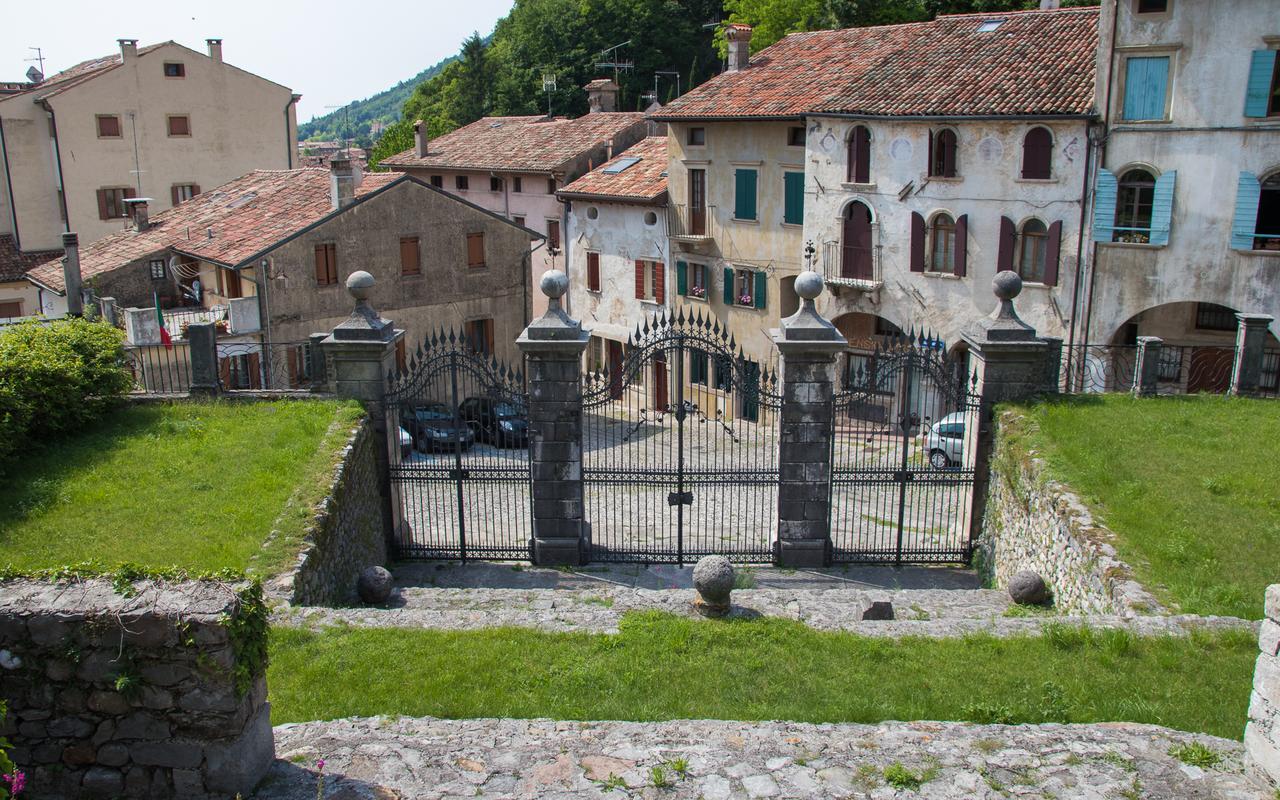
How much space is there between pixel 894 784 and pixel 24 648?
19.2 feet

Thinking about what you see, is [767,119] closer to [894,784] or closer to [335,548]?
[335,548]

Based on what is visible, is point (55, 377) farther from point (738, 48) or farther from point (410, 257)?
point (738, 48)

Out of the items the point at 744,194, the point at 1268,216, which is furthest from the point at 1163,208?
the point at 744,194

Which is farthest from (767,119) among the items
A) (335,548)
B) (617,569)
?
(335,548)

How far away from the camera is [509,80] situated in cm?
6500

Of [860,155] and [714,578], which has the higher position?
[860,155]

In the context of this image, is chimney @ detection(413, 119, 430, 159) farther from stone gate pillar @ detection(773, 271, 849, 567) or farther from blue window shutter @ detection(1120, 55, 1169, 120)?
stone gate pillar @ detection(773, 271, 849, 567)

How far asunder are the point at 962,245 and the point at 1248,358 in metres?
11.8

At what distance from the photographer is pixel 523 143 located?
42.9m

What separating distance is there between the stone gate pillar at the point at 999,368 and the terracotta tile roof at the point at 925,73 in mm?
12327

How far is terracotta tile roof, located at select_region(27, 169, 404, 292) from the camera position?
1073 inches

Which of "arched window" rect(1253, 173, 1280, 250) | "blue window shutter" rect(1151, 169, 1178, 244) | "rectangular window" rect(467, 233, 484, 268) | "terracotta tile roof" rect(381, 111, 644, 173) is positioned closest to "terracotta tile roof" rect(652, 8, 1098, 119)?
"blue window shutter" rect(1151, 169, 1178, 244)

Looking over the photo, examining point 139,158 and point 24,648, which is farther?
point 139,158

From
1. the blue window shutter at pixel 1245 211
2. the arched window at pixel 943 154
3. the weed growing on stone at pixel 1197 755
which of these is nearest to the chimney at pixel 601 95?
the arched window at pixel 943 154
